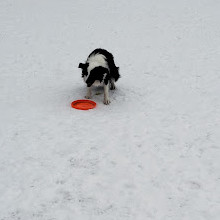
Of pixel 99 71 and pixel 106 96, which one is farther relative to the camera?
pixel 106 96

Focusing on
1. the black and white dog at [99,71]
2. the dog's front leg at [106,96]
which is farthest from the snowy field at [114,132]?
the black and white dog at [99,71]

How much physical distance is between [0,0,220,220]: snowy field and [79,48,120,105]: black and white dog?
58cm

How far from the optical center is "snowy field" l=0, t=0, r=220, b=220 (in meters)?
4.78

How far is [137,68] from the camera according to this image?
466 inches

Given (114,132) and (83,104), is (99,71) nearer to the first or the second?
(83,104)

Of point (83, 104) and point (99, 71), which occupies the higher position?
point (99, 71)

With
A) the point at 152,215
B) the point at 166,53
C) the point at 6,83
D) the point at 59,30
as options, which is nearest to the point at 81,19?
the point at 59,30

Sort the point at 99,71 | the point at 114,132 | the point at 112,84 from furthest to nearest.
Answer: the point at 112,84 → the point at 99,71 → the point at 114,132

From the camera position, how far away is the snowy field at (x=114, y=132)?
478cm

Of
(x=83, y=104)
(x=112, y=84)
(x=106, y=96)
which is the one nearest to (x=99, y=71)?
(x=106, y=96)

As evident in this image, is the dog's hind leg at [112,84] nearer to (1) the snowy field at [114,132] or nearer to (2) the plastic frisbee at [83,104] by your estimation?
(1) the snowy field at [114,132]

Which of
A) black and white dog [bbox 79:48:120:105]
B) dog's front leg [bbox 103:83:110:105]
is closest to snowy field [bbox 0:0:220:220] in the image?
dog's front leg [bbox 103:83:110:105]

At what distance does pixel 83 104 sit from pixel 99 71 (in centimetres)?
107

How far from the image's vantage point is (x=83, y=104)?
8.45 m
